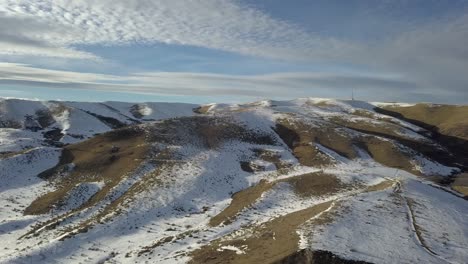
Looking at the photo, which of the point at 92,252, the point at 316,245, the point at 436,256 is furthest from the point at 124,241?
the point at 436,256

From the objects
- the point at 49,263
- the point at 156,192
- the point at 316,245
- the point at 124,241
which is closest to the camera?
the point at 316,245

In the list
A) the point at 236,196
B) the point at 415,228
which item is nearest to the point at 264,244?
the point at 415,228

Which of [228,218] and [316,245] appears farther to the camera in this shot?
[228,218]

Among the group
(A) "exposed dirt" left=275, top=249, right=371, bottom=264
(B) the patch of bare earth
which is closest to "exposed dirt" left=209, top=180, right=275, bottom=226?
(B) the patch of bare earth

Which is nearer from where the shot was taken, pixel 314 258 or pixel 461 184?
pixel 314 258

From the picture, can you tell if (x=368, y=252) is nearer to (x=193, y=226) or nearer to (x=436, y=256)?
(x=436, y=256)

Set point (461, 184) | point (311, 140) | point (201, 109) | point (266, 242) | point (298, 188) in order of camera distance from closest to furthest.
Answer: point (266, 242) < point (298, 188) < point (461, 184) < point (311, 140) < point (201, 109)

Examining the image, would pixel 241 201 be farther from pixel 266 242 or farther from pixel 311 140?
pixel 311 140

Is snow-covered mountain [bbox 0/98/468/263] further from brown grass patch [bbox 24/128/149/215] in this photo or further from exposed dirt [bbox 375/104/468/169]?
exposed dirt [bbox 375/104/468/169]
